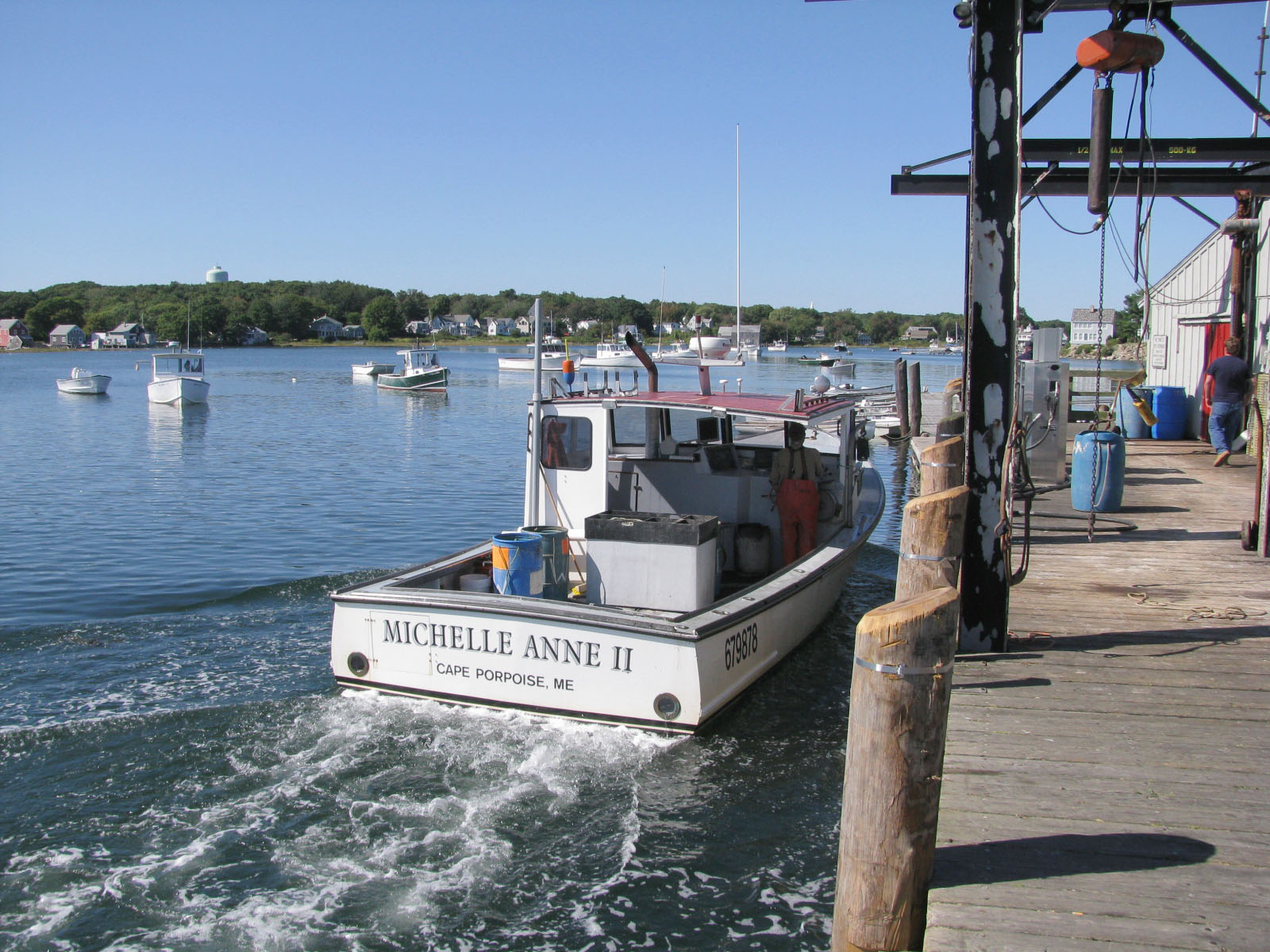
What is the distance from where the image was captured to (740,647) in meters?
7.59

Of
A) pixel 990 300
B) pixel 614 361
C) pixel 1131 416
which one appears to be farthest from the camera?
pixel 614 361

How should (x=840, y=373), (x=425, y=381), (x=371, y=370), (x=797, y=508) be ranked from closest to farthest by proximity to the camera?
(x=797, y=508), (x=425, y=381), (x=840, y=373), (x=371, y=370)

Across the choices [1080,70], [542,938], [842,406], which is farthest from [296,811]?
[1080,70]

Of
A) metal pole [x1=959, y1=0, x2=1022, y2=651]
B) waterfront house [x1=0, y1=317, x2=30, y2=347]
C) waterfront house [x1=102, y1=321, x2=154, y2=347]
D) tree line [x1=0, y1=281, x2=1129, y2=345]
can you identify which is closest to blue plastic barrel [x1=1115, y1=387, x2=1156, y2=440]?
metal pole [x1=959, y1=0, x2=1022, y2=651]

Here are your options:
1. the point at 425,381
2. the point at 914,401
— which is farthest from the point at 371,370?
the point at 914,401

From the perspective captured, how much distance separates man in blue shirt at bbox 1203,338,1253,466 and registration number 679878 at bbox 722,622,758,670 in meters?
10.6

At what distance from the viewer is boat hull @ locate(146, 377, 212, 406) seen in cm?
4578

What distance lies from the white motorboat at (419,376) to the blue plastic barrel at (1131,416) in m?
43.7

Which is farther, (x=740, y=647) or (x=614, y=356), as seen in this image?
(x=614, y=356)

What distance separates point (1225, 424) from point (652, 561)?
11536 mm

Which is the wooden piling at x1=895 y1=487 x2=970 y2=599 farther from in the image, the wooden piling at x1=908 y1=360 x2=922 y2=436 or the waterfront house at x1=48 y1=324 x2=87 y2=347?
the waterfront house at x1=48 y1=324 x2=87 y2=347

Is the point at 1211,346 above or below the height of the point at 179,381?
above

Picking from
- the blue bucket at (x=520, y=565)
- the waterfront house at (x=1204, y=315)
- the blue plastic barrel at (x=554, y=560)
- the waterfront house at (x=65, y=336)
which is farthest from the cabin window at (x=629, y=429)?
the waterfront house at (x=65, y=336)

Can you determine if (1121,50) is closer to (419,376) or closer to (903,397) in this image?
(903,397)
